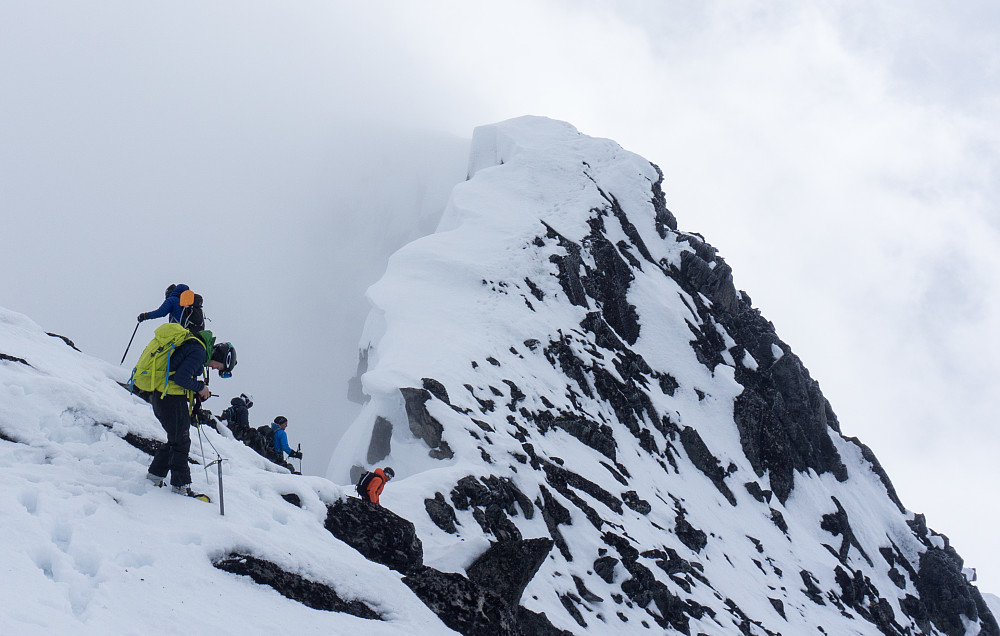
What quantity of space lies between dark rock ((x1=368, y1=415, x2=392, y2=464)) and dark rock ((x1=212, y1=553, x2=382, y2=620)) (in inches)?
522

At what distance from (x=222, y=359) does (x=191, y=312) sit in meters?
0.82

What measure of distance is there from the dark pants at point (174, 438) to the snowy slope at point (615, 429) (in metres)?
4.42

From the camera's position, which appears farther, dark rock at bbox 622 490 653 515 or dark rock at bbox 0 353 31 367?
dark rock at bbox 622 490 653 515

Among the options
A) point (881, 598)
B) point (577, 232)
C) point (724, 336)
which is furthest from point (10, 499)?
point (724, 336)

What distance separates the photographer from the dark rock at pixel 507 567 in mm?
10391

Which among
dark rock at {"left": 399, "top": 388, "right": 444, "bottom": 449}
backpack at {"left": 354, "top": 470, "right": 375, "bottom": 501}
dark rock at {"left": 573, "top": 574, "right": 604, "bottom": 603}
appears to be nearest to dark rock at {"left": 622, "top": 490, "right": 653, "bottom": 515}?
dark rock at {"left": 573, "top": 574, "right": 604, "bottom": 603}

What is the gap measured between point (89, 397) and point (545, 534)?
39.1ft

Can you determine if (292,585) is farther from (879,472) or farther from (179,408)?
(879,472)

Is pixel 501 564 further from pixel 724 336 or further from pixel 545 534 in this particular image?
pixel 724 336

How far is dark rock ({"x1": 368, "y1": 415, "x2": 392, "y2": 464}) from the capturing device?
20172 millimetres

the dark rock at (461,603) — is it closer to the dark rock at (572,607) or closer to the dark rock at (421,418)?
the dark rock at (572,607)

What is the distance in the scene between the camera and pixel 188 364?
6.86 meters

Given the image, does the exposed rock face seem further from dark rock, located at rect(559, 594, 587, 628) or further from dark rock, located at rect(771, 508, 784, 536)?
dark rock, located at rect(771, 508, 784, 536)

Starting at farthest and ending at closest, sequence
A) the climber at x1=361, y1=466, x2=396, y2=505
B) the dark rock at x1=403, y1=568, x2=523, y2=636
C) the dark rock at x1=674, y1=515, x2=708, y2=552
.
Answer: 1. the dark rock at x1=674, y1=515, x2=708, y2=552
2. the climber at x1=361, y1=466, x2=396, y2=505
3. the dark rock at x1=403, y1=568, x2=523, y2=636
